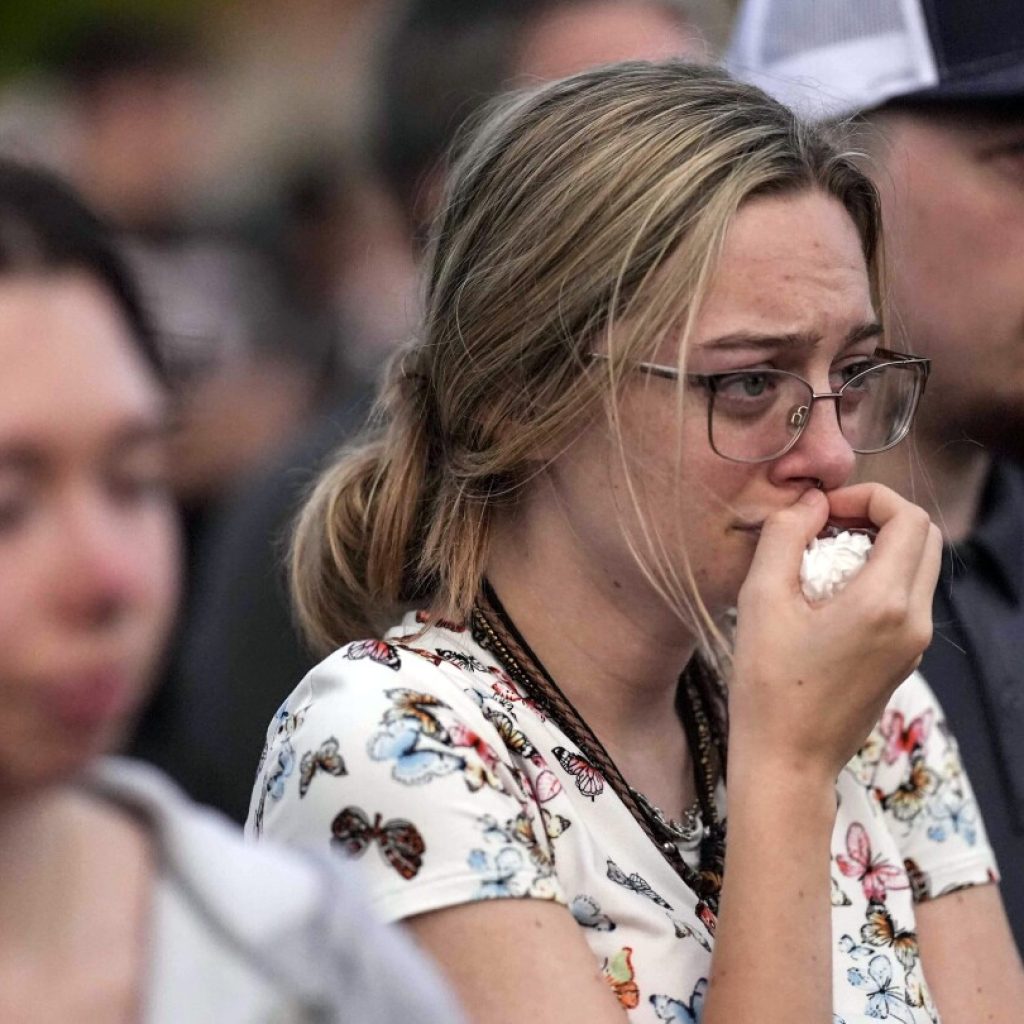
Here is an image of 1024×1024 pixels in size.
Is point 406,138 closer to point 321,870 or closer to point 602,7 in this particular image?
point 602,7

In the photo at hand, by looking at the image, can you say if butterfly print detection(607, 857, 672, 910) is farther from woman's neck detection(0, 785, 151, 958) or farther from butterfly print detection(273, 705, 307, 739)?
woman's neck detection(0, 785, 151, 958)

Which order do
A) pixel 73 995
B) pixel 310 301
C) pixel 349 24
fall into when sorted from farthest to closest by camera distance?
1. pixel 349 24
2. pixel 310 301
3. pixel 73 995

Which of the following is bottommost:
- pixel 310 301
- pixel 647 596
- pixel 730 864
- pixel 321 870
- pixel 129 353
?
pixel 310 301

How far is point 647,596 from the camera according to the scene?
2.08 m

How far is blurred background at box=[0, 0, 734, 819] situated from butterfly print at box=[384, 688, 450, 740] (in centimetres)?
35

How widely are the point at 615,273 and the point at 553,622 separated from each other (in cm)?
43

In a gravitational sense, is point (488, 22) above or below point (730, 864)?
above

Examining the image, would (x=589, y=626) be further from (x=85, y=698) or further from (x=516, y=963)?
(x=85, y=698)

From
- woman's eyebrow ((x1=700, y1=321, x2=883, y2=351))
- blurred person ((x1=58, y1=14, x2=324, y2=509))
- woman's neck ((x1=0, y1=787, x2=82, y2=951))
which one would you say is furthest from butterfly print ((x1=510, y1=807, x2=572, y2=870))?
blurred person ((x1=58, y1=14, x2=324, y2=509))

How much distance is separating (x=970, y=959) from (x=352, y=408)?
4.46 feet

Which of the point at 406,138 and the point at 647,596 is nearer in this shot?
the point at 647,596

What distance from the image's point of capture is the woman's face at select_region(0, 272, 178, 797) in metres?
1.08

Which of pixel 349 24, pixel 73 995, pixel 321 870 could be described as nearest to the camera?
pixel 73 995

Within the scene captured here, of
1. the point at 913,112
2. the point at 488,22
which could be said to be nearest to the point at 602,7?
the point at 488,22
